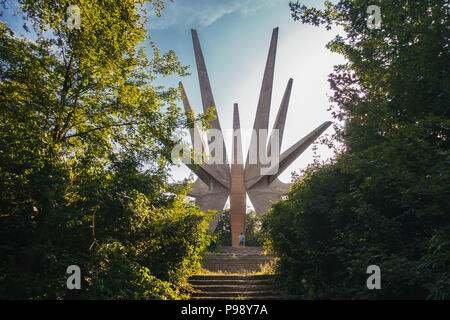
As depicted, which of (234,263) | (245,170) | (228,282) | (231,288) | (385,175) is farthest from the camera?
(245,170)

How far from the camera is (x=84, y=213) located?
3.13 m

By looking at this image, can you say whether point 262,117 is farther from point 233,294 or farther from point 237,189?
point 233,294

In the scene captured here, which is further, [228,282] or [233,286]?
[228,282]

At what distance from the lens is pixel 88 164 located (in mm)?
3373

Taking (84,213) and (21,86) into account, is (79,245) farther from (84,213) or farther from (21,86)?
(21,86)

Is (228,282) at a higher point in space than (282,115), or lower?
lower

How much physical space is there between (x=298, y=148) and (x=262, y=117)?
2.68 m

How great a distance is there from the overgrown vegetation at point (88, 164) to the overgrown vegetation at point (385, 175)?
2171 millimetres

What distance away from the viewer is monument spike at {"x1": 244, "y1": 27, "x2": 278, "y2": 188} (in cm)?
1404

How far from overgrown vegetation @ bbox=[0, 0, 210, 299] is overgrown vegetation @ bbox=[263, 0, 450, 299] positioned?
2171 millimetres

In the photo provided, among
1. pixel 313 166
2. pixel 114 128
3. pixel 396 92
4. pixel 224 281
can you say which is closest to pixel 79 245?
pixel 114 128

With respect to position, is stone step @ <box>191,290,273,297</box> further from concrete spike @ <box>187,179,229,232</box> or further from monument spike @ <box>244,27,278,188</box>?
monument spike @ <box>244,27,278,188</box>

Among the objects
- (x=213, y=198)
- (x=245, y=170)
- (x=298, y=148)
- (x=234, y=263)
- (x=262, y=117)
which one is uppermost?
(x=262, y=117)

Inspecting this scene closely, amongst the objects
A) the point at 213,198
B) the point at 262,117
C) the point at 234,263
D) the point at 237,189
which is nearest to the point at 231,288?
the point at 234,263
